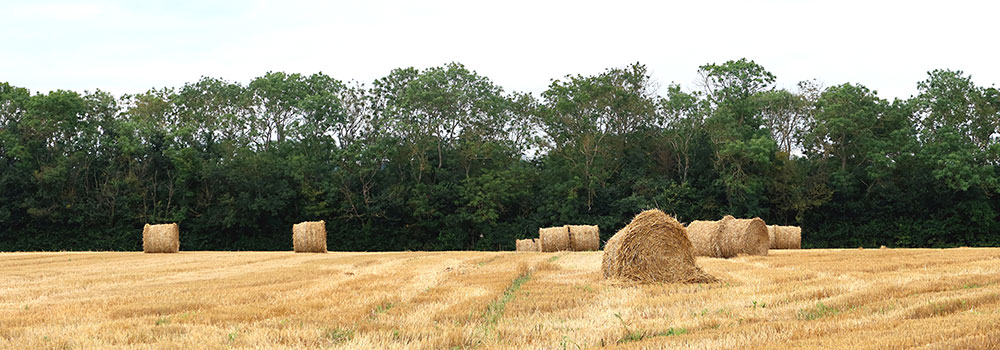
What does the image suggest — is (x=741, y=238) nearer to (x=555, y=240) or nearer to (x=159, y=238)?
(x=555, y=240)

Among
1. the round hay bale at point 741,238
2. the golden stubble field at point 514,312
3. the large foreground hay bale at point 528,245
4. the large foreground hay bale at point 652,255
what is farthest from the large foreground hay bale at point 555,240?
the golden stubble field at point 514,312

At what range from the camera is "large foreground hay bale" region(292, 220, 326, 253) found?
82.6 ft

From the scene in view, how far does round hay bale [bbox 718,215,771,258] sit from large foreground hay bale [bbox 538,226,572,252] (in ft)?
22.5

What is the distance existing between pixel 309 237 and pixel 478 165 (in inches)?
755

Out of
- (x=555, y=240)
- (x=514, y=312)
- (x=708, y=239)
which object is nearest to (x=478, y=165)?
(x=555, y=240)

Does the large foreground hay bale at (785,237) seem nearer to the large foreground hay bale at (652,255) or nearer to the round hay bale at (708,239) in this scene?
the round hay bale at (708,239)

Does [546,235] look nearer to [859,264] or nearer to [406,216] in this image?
[859,264]

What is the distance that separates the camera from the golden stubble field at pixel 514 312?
19.0 feet

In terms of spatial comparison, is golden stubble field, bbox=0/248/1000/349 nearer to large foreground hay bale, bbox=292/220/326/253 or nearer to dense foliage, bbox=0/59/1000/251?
large foreground hay bale, bbox=292/220/326/253

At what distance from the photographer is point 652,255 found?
11516mm

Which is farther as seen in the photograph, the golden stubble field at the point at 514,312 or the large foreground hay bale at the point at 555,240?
the large foreground hay bale at the point at 555,240

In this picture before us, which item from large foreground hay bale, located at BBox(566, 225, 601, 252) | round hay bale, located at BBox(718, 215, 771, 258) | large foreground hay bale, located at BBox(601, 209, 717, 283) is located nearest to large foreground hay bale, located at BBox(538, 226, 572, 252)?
large foreground hay bale, located at BBox(566, 225, 601, 252)

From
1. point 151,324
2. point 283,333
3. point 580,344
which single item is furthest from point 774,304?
point 151,324

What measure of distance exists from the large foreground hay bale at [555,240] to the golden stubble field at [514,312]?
13090mm
